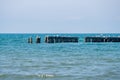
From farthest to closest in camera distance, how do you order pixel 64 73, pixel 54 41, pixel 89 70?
pixel 54 41 → pixel 89 70 → pixel 64 73

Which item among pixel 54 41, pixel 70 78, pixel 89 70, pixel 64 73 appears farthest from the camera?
A: pixel 54 41

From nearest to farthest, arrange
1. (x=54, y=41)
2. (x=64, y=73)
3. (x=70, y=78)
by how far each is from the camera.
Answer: (x=70, y=78), (x=64, y=73), (x=54, y=41)

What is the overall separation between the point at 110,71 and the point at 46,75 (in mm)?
5535

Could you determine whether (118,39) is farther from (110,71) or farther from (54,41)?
(110,71)

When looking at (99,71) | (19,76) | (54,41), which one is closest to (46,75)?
(19,76)

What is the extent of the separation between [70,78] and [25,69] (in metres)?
6.92

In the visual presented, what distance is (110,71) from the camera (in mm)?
31875

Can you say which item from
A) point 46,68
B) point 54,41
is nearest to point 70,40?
point 54,41

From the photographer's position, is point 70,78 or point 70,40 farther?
point 70,40

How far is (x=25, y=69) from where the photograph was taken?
3384 cm

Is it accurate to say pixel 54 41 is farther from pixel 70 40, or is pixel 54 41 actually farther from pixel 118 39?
pixel 118 39

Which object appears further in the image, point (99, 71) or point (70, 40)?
point (70, 40)

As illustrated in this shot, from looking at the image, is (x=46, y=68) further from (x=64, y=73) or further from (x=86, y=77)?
(x=86, y=77)

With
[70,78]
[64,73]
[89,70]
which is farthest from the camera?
[89,70]
